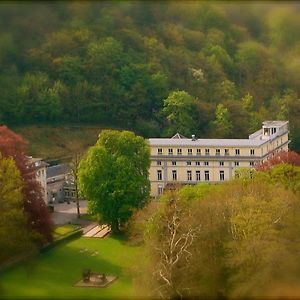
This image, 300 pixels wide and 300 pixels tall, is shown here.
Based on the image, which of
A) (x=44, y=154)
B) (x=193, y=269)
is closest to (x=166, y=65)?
(x=44, y=154)

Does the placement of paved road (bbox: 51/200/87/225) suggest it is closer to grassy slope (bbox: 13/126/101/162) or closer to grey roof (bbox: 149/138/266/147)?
grey roof (bbox: 149/138/266/147)

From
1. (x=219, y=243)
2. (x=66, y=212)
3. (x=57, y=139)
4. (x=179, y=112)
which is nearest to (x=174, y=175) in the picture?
(x=66, y=212)

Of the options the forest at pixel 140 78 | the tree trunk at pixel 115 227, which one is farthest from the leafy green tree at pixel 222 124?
the tree trunk at pixel 115 227

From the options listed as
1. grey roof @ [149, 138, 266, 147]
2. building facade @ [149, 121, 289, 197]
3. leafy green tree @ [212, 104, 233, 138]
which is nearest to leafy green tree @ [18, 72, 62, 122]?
leafy green tree @ [212, 104, 233, 138]

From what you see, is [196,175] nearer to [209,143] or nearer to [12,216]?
[209,143]

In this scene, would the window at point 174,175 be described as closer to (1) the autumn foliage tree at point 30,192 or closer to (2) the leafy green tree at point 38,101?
(1) the autumn foliage tree at point 30,192
